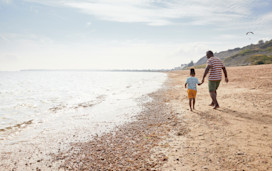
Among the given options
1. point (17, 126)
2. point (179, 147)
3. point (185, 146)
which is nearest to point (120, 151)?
point (179, 147)

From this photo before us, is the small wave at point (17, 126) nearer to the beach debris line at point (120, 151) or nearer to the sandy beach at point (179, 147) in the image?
the sandy beach at point (179, 147)

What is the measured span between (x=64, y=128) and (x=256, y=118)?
8.70 meters

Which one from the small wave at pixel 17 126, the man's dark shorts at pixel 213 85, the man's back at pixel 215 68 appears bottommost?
the small wave at pixel 17 126

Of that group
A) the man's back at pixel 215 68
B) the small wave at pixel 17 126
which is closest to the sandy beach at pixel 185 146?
the man's back at pixel 215 68

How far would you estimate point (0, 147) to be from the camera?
5973 millimetres

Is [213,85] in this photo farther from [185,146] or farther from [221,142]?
[185,146]

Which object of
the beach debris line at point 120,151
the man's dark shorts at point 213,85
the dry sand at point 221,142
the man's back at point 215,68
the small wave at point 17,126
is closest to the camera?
the dry sand at point 221,142

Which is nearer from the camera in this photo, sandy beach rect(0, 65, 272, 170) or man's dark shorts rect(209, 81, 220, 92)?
sandy beach rect(0, 65, 272, 170)

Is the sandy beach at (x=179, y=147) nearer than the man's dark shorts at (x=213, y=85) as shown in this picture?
Yes

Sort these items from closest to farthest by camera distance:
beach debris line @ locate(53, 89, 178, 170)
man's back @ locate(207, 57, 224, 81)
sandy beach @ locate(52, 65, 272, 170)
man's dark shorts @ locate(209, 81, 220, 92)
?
sandy beach @ locate(52, 65, 272, 170), beach debris line @ locate(53, 89, 178, 170), man's back @ locate(207, 57, 224, 81), man's dark shorts @ locate(209, 81, 220, 92)

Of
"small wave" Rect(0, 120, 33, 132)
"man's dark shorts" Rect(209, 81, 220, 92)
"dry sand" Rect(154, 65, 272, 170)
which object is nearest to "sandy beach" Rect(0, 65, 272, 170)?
"dry sand" Rect(154, 65, 272, 170)

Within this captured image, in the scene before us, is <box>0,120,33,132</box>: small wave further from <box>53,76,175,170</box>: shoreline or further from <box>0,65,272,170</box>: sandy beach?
<box>53,76,175,170</box>: shoreline

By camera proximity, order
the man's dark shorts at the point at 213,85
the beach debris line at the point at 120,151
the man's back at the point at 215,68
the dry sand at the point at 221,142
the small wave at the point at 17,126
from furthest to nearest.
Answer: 1. the man's dark shorts at the point at 213,85
2. the man's back at the point at 215,68
3. the small wave at the point at 17,126
4. the beach debris line at the point at 120,151
5. the dry sand at the point at 221,142

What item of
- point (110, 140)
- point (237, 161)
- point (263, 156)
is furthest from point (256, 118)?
point (110, 140)
